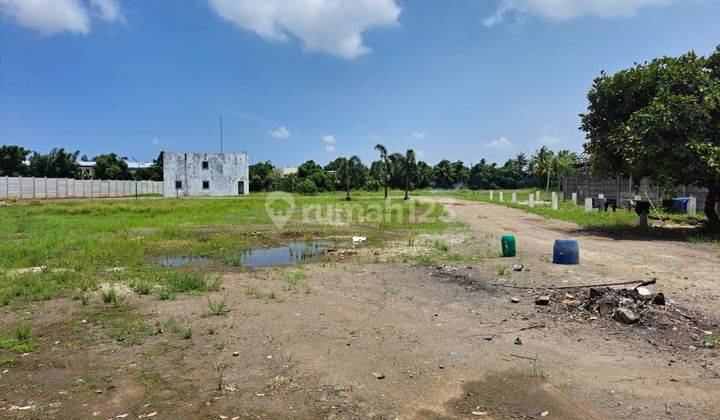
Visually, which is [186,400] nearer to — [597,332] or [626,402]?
[626,402]

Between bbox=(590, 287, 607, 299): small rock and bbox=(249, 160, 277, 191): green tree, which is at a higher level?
bbox=(249, 160, 277, 191): green tree

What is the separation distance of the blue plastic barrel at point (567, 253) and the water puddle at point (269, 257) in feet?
21.3

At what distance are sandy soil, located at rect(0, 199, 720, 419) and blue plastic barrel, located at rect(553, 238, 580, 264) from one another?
5.59ft

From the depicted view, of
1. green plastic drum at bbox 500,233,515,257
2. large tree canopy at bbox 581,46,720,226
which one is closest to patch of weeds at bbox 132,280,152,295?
green plastic drum at bbox 500,233,515,257

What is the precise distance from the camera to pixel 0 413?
4.05 meters

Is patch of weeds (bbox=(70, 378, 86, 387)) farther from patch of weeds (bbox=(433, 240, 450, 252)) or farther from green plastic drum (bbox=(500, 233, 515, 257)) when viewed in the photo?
patch of weeds (bbox=(433, 240, 450, 252))

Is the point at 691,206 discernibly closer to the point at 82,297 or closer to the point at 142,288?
the point at 142,288

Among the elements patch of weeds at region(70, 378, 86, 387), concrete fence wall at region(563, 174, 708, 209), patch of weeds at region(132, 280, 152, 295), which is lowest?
patch of weeds at region(70, 378, 86, 387)

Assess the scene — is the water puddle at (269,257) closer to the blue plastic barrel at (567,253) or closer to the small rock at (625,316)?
the blue plastic barrel at (567,253)

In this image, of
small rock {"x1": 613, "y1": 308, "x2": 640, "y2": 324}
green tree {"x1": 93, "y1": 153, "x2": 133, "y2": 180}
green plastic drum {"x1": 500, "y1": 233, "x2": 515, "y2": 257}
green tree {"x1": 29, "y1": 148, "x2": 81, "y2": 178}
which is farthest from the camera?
green tree {"x1": 93, "y1": 153, "x2": 133, "y2": 180}

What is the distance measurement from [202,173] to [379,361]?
60.4 meters

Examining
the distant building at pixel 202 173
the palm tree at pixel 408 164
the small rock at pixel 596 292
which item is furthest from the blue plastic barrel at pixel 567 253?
the distant building at pixel 202 173

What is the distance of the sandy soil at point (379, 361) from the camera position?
4.17 metres

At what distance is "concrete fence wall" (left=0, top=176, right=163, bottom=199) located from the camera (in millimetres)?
42344
